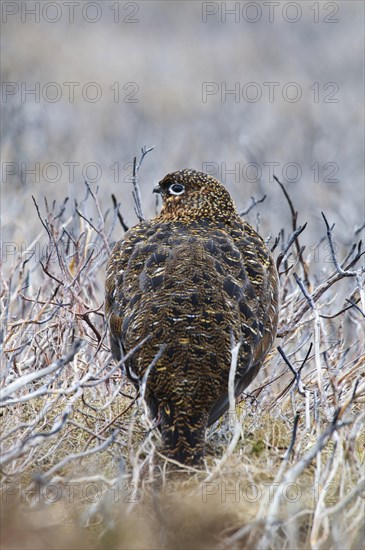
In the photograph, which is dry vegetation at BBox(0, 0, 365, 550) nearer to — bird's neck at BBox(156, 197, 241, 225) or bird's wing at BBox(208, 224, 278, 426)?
bird's wing at BBox(208, 224, 278, 426)

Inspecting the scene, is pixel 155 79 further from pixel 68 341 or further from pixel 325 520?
pixel 325 520

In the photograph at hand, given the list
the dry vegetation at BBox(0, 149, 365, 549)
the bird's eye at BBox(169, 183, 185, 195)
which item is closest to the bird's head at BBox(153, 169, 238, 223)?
the bird's eye at BBox(169, 183, 185, 195)

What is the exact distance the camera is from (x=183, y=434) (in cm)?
437

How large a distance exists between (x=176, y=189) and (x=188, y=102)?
1237 centimetres

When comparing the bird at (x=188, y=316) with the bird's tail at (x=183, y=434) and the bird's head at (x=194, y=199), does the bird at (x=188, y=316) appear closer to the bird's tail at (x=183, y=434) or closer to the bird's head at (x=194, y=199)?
the bird's tail at (x=183, y=434)

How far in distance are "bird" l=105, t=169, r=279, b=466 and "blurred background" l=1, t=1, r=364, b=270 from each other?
3.23 metres

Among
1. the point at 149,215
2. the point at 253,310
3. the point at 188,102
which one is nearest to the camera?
the point at 253,310

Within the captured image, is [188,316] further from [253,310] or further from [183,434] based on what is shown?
[183,434]

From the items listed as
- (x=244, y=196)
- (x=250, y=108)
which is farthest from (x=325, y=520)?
(x=250, y=108)

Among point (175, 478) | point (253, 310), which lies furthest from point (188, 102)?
point (175, 478)

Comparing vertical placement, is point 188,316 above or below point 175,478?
above

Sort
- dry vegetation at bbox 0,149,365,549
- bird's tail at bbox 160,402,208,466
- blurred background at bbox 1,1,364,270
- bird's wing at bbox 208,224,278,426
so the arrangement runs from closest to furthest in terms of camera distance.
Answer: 1. dry vegetation at bbox 0,149,365,549
2. bird's tail at bbox 160,402,208,466
3. bird's wing at bbox 208,224,278,426
4. blurred background at bbox 1,1,364,270

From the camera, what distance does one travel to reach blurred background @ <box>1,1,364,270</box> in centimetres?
1198

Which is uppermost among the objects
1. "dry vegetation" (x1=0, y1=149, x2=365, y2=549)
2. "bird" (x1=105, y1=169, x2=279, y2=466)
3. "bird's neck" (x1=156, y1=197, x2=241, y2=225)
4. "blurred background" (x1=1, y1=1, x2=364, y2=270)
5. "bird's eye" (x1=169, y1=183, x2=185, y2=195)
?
"blurred background" (x1=1, y1=1, x2=364, y2=270)
